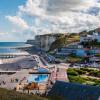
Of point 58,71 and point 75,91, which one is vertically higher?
point 75,91

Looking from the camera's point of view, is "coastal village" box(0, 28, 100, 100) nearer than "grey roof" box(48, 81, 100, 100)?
No

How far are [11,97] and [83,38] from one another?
8359 cm

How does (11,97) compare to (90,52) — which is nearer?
(11,97)

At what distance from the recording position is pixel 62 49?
88000 millimetres

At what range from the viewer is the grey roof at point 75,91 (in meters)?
20.4

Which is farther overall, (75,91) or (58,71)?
(58,71)

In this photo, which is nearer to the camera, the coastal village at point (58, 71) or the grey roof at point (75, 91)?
the grey roof at point (75, 91)

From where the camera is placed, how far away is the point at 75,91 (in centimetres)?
2136

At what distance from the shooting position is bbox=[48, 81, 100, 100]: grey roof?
2039 cm

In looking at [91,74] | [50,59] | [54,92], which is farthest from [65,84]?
[50,59]

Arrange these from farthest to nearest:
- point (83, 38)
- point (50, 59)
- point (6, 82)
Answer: point (83, 38), point (50, 59), point (6, 82)

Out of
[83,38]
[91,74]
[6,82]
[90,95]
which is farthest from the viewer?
[83,38]

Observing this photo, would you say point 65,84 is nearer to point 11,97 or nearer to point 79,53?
point 11,97

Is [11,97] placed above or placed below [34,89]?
above
